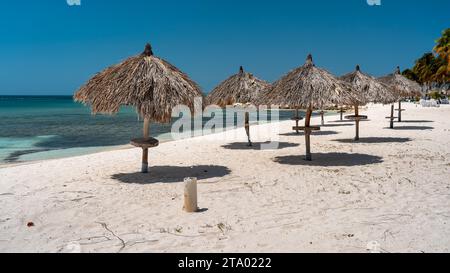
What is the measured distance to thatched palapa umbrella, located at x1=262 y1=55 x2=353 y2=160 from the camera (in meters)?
9.41

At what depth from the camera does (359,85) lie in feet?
50.5

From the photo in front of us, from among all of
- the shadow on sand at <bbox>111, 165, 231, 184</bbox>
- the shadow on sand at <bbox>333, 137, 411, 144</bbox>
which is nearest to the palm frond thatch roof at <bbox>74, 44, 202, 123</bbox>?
the shadow on sand at <bbox>111, 165, 231, 184</bbox>

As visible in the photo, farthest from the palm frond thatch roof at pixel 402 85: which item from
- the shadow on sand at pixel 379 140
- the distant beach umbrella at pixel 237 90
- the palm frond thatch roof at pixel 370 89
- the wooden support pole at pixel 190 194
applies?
the wooden support pole at pixel 190 194

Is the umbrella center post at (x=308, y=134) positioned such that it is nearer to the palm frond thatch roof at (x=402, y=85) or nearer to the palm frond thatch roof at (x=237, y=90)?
the palm frond thatch roof at (x=237, y=90)

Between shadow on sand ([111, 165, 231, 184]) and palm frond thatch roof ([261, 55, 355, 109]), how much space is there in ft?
7.66

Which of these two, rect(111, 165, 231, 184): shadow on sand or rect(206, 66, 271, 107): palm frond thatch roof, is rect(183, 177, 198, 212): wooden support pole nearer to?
rect(111, 165, 231, 184): shadow on sand

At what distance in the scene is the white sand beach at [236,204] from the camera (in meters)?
4.80

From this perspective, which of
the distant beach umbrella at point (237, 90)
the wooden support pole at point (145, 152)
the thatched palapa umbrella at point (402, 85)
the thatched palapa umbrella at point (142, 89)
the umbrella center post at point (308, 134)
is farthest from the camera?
the thatched palapa umbrella at point (402, 85)

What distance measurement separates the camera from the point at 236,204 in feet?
21.3

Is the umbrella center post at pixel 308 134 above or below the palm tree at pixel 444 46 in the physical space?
Answer: below

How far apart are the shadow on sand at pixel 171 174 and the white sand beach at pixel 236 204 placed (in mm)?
25

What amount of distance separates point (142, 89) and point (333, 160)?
18.6ft
